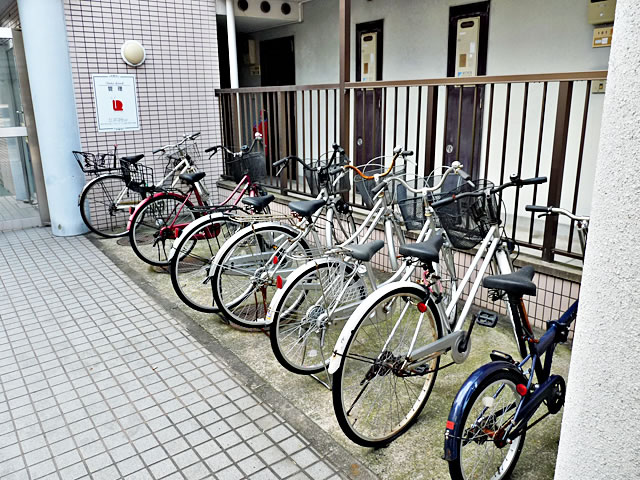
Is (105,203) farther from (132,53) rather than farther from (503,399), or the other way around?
(503,399)

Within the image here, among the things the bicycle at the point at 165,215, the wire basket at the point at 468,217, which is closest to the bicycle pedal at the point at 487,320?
the wire basket at the point at 468,217

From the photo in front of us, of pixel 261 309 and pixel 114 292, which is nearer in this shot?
pixel 261 309

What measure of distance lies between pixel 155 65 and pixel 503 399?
19.2 feet

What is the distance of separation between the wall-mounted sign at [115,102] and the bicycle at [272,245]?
3442 millimetres

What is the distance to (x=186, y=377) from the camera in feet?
10.5

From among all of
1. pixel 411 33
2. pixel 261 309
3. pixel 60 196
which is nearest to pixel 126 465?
pixel 261 309

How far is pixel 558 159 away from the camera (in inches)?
138

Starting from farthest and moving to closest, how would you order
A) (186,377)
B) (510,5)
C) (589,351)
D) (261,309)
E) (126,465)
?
A: (510,5)
(261,309)
(186,377)
(126,465)
(589,351)

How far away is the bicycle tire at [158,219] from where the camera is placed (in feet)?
16.3

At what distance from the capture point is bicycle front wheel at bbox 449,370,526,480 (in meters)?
2.00

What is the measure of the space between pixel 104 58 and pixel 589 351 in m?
6.27

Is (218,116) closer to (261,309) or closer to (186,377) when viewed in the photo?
(261,309)

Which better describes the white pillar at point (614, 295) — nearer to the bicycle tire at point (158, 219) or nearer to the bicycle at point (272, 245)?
the bicycle at point (272, 245)

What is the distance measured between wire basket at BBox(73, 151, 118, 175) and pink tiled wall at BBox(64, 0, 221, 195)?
135 mm
